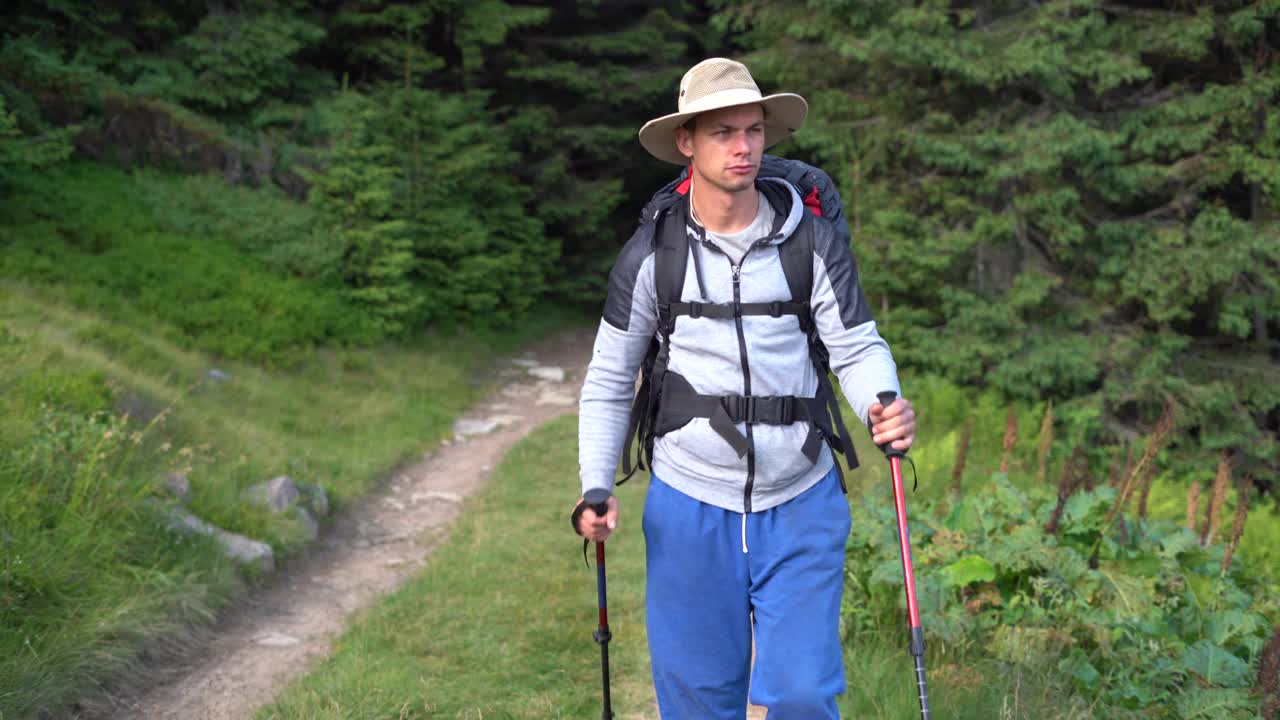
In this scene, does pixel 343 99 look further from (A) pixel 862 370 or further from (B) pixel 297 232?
(A) pixel 862 370

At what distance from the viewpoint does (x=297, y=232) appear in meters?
12.7

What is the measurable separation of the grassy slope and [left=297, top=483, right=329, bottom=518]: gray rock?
195 millimetres

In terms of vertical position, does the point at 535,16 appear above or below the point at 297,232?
above

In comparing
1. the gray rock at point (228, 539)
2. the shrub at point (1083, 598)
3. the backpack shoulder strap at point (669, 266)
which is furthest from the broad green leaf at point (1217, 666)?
the gray rock at point (228, 539)

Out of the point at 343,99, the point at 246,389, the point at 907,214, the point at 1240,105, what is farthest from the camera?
the point at 343,99

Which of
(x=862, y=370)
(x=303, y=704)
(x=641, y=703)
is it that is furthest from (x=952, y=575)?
(x=303, y=704)

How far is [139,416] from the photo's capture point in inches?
307

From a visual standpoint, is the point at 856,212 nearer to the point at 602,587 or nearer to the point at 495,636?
the point at 495,636

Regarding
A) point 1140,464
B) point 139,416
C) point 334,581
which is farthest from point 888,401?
point 139,416

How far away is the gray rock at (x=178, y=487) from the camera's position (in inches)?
269

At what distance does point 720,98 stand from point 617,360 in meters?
0.91

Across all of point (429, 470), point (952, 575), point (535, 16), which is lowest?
point (429, 470)

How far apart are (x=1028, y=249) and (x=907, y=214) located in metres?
1.45

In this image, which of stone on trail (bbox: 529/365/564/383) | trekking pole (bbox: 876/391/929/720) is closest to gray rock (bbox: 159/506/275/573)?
trekking pole (bbox: 876/391/929/720)
